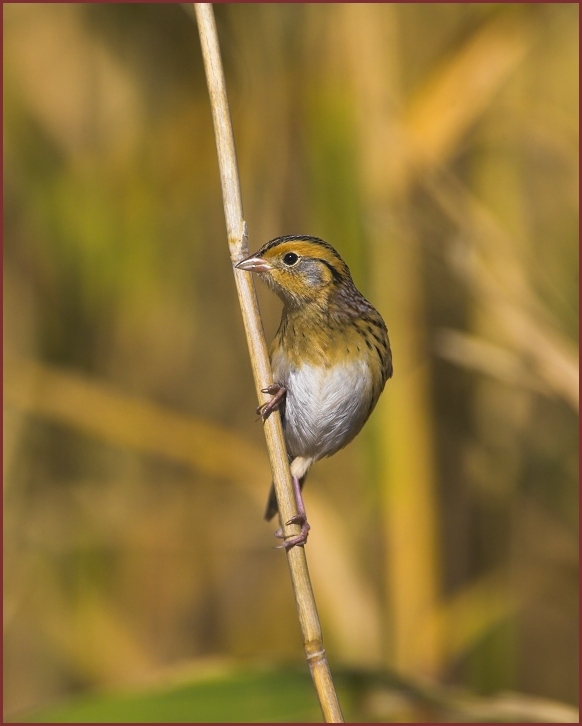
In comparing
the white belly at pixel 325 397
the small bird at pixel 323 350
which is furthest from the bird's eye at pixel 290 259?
the white belly at pixel 325 397

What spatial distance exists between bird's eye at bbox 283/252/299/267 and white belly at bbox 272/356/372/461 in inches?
11.4

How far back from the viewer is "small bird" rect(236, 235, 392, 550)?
229 centimetres

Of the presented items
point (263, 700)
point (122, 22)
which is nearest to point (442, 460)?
point (263, 700)

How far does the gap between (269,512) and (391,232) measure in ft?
3.24

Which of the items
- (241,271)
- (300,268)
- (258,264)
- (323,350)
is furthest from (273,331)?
(241,271)

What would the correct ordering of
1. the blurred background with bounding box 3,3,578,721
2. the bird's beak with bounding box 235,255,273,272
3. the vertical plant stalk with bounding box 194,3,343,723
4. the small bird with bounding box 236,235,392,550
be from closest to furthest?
the vertical plant stalk with bounding box 194,3,343,723 < the bird's beak with bounding box 235,255,273,272 < the small bird with bounding box 236,235,392,550 < the blurred background with bounding box 3,3,578,721

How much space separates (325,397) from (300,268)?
0.34 m

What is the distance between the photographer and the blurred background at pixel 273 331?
314 cm

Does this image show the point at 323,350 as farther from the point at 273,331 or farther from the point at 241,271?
the point at 273,331

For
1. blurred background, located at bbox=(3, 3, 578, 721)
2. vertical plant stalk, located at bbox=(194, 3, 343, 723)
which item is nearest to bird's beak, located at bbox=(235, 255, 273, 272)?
vertical plant stalk, located at bbox=(194, 3, 343, 723)

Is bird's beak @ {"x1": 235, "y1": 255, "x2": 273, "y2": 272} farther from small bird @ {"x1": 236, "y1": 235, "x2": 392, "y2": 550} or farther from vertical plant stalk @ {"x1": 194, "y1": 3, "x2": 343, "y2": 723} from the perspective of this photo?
vertical plant stalk @ {"x1": 194, "y1": 3, "x2": 343, "y2": 723}

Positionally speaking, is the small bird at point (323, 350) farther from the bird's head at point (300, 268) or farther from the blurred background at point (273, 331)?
the blurred background at point (273, 331)

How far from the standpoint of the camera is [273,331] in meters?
3.16

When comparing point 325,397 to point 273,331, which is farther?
point 273,331
